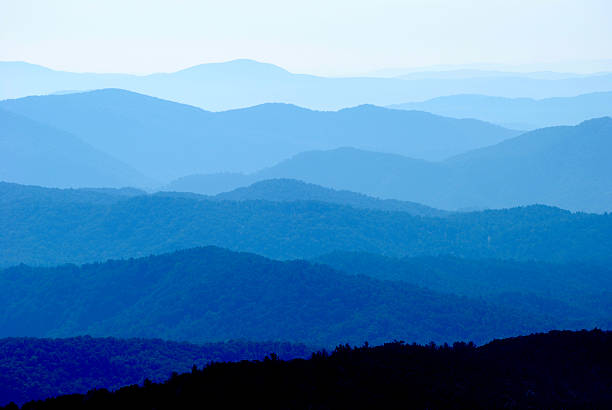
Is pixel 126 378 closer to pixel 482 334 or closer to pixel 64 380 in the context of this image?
pixel 64 380

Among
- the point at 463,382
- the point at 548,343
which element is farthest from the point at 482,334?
the point at 463,382

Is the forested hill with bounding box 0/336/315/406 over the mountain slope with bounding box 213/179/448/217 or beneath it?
beneath

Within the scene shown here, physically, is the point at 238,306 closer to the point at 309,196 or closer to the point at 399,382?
the point at 399,382

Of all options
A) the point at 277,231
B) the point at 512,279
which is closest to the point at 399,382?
the point at 512,279

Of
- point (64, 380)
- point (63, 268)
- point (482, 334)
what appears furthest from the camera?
point (63, 268)

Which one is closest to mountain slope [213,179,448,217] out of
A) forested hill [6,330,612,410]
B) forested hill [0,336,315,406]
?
forested hill [0,336,315,406]

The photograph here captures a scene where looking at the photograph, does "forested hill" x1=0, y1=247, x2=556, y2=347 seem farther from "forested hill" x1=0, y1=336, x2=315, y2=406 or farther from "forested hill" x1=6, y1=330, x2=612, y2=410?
"forested hill" x1=6, y1=330, x2=612, y2=410

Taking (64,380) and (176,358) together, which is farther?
(176,358)
